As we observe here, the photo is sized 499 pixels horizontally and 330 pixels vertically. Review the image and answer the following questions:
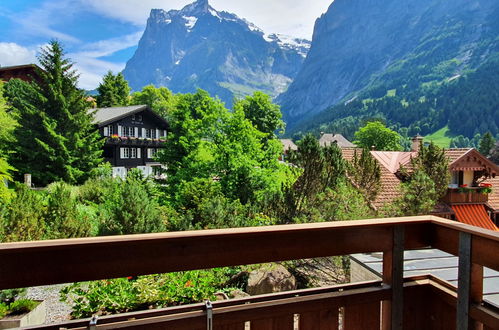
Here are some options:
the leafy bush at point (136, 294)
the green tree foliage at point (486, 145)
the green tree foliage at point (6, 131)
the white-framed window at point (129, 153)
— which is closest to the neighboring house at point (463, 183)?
the leafy bush at point (136, 294)

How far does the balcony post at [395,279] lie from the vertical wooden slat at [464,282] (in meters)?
0.25

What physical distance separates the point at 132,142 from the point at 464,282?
34.3 meters

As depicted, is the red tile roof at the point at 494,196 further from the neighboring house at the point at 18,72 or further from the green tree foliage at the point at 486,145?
the neighboring house at the point at 18,72

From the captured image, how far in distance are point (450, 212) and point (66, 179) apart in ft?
76.0

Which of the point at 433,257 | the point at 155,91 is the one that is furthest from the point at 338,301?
the point at 155,91

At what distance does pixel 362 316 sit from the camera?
1736 mm

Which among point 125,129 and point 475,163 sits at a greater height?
point 125,129

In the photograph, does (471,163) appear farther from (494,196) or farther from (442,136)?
(442,136)

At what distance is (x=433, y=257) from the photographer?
5.29m

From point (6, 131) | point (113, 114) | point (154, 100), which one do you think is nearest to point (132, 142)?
point (113, 114)

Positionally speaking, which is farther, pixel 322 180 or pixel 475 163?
pixel 475 163

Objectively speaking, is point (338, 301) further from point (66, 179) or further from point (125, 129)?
point (125, 129)

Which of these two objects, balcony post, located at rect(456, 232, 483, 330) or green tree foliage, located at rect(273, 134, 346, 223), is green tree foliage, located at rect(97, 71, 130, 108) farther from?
balcony post, located at rect(456, 232, 483, 330)

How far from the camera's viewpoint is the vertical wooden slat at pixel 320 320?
5.34ft
